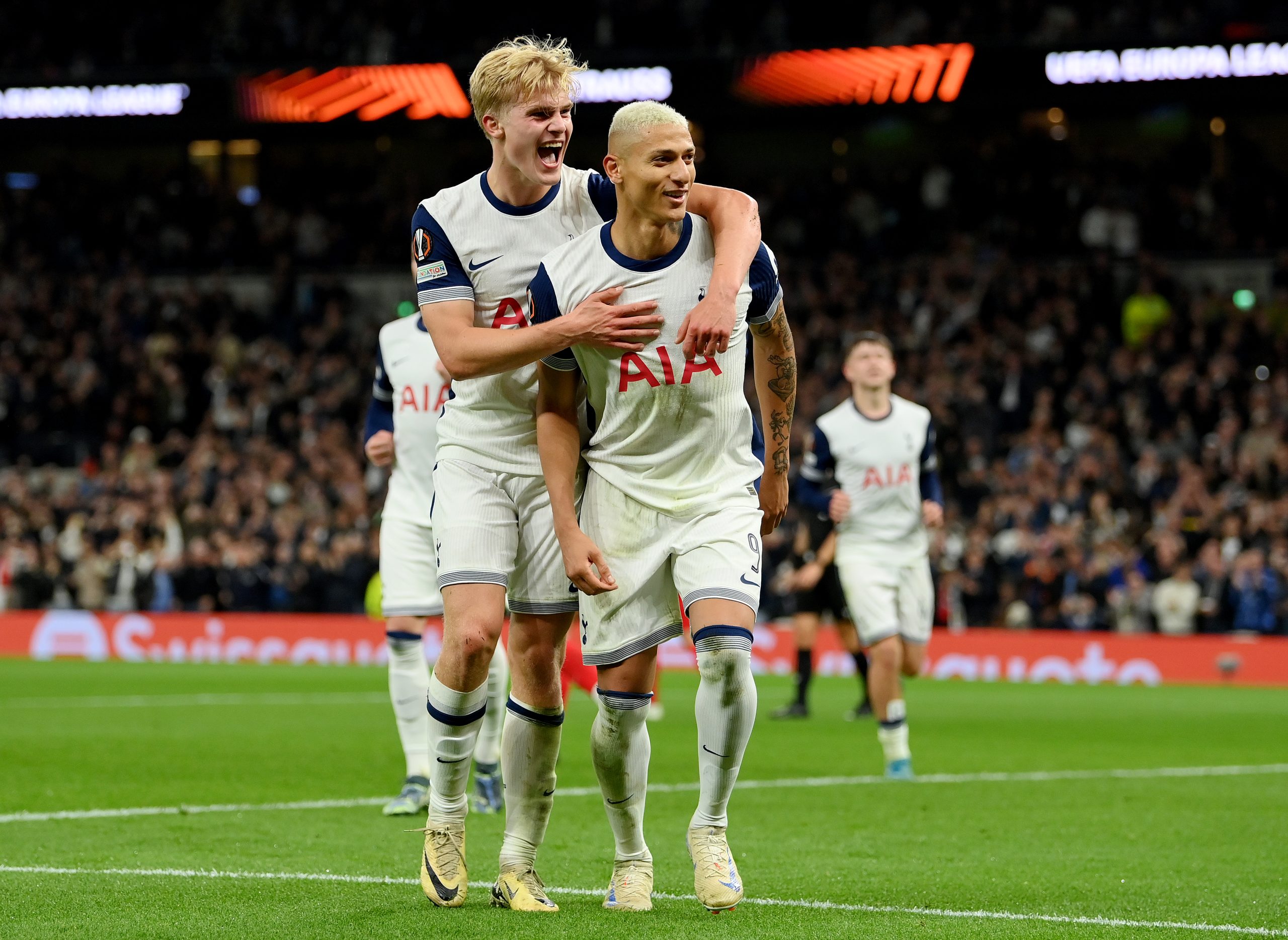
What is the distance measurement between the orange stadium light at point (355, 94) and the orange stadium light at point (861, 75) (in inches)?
186

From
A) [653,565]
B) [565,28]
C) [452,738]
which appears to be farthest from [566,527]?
[565,28]

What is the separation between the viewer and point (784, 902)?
17.5 feet

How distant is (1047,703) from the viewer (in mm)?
15906

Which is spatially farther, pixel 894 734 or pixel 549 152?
pixel 894 734

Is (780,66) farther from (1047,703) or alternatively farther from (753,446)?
(753,446)

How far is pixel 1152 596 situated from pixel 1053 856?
14.3 m

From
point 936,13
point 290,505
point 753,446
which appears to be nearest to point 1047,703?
point 753,446

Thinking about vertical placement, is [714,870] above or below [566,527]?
below

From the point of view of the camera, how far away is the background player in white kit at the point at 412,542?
26.2 ft

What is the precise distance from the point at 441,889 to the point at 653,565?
3.83 ft

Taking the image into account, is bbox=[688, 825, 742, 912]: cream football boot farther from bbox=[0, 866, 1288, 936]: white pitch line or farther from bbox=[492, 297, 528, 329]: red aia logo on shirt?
bbox=[492, 297, 528, 329]: red aia logo on shirt

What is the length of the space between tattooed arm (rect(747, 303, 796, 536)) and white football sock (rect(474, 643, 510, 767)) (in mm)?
2647

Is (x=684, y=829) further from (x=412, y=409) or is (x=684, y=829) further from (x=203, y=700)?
Answer: (x=203, y=700)

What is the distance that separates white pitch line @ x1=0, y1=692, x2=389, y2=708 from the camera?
14.3 m
